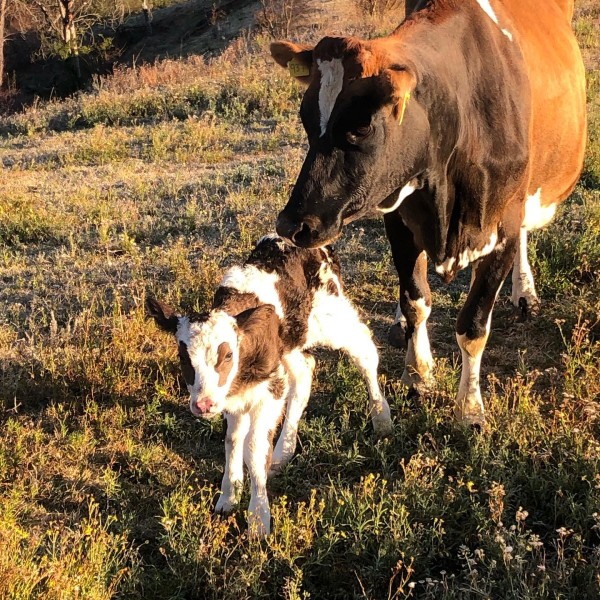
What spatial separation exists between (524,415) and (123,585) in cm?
239

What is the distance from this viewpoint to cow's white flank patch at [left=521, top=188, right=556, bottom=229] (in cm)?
479

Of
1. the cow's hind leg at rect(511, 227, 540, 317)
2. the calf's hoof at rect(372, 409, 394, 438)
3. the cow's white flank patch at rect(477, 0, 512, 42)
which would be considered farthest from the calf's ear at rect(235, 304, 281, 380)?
the cow's hind leg at rect(511, 227, 540, 317)

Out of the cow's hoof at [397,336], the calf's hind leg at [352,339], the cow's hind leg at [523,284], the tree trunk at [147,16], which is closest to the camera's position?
the calf's hind leg at [352,339]

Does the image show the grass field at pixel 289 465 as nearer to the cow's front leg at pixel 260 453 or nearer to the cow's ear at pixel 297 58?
the cow's front leg at pixel 260 453

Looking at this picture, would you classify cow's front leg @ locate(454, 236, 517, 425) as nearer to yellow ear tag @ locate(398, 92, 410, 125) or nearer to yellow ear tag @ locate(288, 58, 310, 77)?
yellow ear tag @ locate(398, 92, 410, 125)

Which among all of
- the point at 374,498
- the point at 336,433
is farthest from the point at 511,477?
the point at 336,433

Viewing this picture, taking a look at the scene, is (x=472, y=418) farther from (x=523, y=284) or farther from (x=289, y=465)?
(x=523, y=284)

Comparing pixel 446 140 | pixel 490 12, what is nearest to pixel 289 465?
pixel 446 140

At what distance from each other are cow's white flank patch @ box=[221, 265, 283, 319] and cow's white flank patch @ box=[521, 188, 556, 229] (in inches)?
71.4

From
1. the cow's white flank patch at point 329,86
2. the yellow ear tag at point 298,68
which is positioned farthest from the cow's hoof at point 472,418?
the yellow ear tag at point 298,68

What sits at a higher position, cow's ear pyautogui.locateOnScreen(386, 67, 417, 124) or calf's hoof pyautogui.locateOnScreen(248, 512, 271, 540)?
cow's ear pyautogui.locateOnScreen(386, 67, 417, 124)

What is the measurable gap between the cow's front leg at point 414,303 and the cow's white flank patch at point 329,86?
5.43ft

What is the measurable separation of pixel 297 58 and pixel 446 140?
2.79 ft

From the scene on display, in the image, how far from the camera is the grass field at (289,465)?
10.7ft
